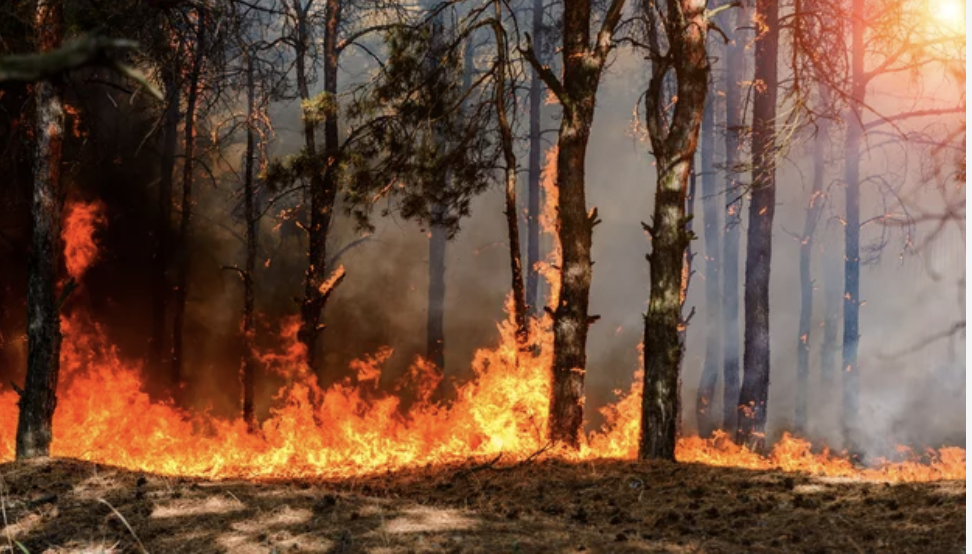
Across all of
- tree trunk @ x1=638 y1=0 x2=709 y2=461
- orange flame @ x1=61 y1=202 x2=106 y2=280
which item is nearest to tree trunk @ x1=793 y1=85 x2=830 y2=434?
tree trunk @ x1=638 y1=0 x2=709 y2=461

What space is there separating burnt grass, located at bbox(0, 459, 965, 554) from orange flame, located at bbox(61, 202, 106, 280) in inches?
459

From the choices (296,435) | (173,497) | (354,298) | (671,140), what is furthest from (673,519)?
(354,298)

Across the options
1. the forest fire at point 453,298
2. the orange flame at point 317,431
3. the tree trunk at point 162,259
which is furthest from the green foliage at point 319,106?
the tree trunk at point 162,259

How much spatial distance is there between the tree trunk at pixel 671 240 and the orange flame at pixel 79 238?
13708 millimetres

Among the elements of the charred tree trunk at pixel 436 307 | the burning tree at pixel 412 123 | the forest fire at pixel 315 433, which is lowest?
the forest fire at pixel 315 433

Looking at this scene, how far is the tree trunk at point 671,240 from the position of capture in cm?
995

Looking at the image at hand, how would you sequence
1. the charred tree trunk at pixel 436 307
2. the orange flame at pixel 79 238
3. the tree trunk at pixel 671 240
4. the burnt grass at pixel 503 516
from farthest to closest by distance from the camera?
the charred tree trunk at pixel 436 307, the orange flame at pixel 79 238, the tree trunk at pixel 671 240, the burnt grass at pixel 503 516

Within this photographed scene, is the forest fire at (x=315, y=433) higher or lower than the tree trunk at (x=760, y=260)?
lower

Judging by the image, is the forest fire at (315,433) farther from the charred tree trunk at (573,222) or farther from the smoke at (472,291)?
the smoke at (472,291)

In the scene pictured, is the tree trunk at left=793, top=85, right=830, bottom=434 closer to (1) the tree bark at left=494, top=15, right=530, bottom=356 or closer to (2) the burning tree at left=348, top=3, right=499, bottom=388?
(1) the tree bark at left=494, top=15, right=530, bottom=356

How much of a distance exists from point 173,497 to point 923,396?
30443mm

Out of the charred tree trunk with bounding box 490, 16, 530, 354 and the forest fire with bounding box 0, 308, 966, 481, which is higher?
the charred tree trunk with bounding box 490, 16, 530, 354

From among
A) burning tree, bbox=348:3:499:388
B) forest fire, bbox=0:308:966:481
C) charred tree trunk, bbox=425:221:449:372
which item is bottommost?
forest fire, bbox=0:308:966:481

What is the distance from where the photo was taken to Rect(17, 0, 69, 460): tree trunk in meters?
10.9
